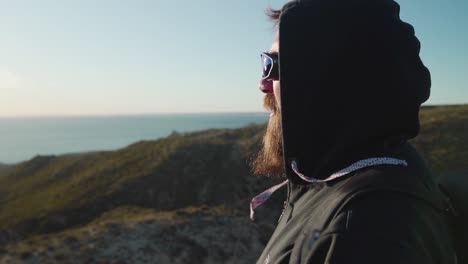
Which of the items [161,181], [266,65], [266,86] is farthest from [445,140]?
[266,65]

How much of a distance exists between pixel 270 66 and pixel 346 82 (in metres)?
0.95

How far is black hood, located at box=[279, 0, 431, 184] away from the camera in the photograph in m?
2.54

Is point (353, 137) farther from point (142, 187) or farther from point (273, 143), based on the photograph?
point (142, 187)

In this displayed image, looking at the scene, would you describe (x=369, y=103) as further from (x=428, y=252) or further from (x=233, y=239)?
(x=233, y=239)

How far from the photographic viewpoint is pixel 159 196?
2427 cm

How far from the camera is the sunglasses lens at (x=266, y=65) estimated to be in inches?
135

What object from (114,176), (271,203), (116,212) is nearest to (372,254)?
(271,203)

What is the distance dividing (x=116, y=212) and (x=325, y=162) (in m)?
20.6

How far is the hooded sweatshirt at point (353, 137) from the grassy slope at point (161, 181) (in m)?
18.4

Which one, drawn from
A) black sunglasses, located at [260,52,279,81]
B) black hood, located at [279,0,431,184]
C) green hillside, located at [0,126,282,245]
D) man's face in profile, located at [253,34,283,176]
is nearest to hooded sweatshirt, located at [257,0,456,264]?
black hood, located at [279,0,431,184]

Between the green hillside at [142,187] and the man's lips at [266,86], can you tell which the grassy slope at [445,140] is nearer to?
the green hillside at [142,187]

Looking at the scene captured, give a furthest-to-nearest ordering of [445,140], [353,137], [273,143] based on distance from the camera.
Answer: [445,140] < [273,143] < [353,137]

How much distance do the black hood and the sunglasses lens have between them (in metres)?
0.50

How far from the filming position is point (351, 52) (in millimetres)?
2666
